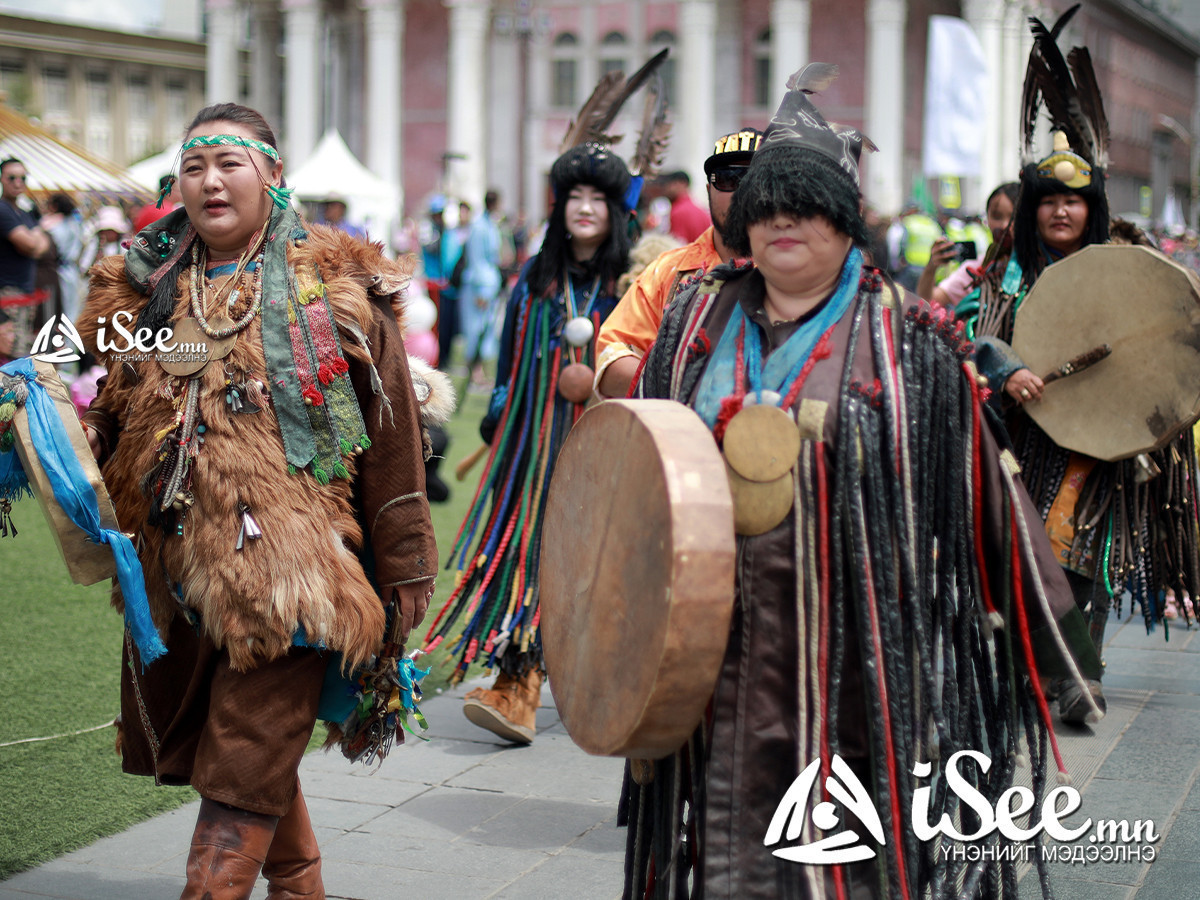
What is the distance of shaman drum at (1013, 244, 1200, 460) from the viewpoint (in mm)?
4582

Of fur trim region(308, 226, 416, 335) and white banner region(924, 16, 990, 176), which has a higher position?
white banner region(924, 16, 990, 176)

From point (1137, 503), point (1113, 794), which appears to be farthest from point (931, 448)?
point (1137, 503)

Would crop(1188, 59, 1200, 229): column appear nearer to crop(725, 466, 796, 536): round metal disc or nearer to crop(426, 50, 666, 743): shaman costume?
crop(426, 50, 666, 743): shaman costume

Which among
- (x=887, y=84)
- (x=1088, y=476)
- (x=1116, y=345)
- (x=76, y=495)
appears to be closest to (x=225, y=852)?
(x=76, y=495)

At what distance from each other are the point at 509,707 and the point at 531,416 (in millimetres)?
1026

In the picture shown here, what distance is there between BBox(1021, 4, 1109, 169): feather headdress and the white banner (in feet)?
22.8

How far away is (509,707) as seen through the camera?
4.93m

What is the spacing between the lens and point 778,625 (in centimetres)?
258

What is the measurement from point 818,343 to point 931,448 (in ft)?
0.93

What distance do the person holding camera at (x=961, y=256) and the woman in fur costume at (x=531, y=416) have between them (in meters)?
1.43

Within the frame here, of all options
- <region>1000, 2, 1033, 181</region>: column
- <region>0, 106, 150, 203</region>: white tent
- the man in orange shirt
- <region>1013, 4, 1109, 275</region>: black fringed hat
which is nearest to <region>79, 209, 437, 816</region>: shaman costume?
the man in orange shirt

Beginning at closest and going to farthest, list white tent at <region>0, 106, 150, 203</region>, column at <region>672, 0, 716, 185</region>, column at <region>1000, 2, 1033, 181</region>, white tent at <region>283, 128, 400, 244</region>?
white tent at <region>0, 106, 150, 203</region>, white tent at <region>283, 128, 400, 244</region>, column at <region>1000, 2, 1033, 181</region>, column at <region>672, 0, 716, 185</region>

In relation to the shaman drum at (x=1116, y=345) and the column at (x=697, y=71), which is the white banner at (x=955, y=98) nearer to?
the shaman drum at (x=1116, y=345)

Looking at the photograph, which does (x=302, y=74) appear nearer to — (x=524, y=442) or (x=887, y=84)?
(x=887, y=84)
